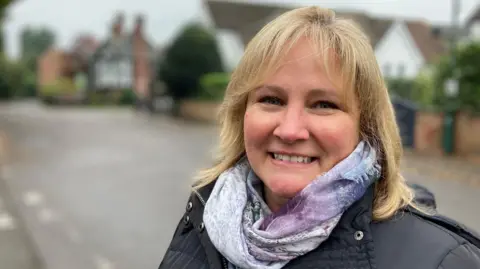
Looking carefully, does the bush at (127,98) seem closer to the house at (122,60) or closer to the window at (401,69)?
the house at (122,60)

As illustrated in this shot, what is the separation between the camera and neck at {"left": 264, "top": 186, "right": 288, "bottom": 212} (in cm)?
158

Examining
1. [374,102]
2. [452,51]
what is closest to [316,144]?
[374,102]

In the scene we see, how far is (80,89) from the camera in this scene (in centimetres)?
6081

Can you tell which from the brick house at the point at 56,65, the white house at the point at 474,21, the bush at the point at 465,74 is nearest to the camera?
the bush at the point at 465,74

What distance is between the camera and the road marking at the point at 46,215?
789 cm

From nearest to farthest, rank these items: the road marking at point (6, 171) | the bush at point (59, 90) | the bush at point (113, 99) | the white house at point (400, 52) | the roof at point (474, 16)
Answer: the road marking at point (6, 171)
the roof at point (474, 16)
the white house at point (400, 52)
the bush at point (113, 99)
the bush at point (59, 90)

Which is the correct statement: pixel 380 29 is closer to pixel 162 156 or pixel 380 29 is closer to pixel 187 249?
pixel 162 156

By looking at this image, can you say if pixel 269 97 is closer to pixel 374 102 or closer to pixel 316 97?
pixel 316 97

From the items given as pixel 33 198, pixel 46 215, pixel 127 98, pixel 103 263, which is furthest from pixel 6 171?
pixel 127 98

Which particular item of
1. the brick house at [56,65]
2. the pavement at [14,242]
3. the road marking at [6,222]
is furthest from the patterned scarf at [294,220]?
the brick house at [56,65]

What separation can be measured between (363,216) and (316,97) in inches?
12.2

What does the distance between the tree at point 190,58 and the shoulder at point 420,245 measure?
27616 millimetres

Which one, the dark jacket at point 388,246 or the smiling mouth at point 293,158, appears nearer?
the dark jacket at point 388,246

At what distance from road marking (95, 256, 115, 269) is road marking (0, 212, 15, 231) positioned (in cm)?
187
